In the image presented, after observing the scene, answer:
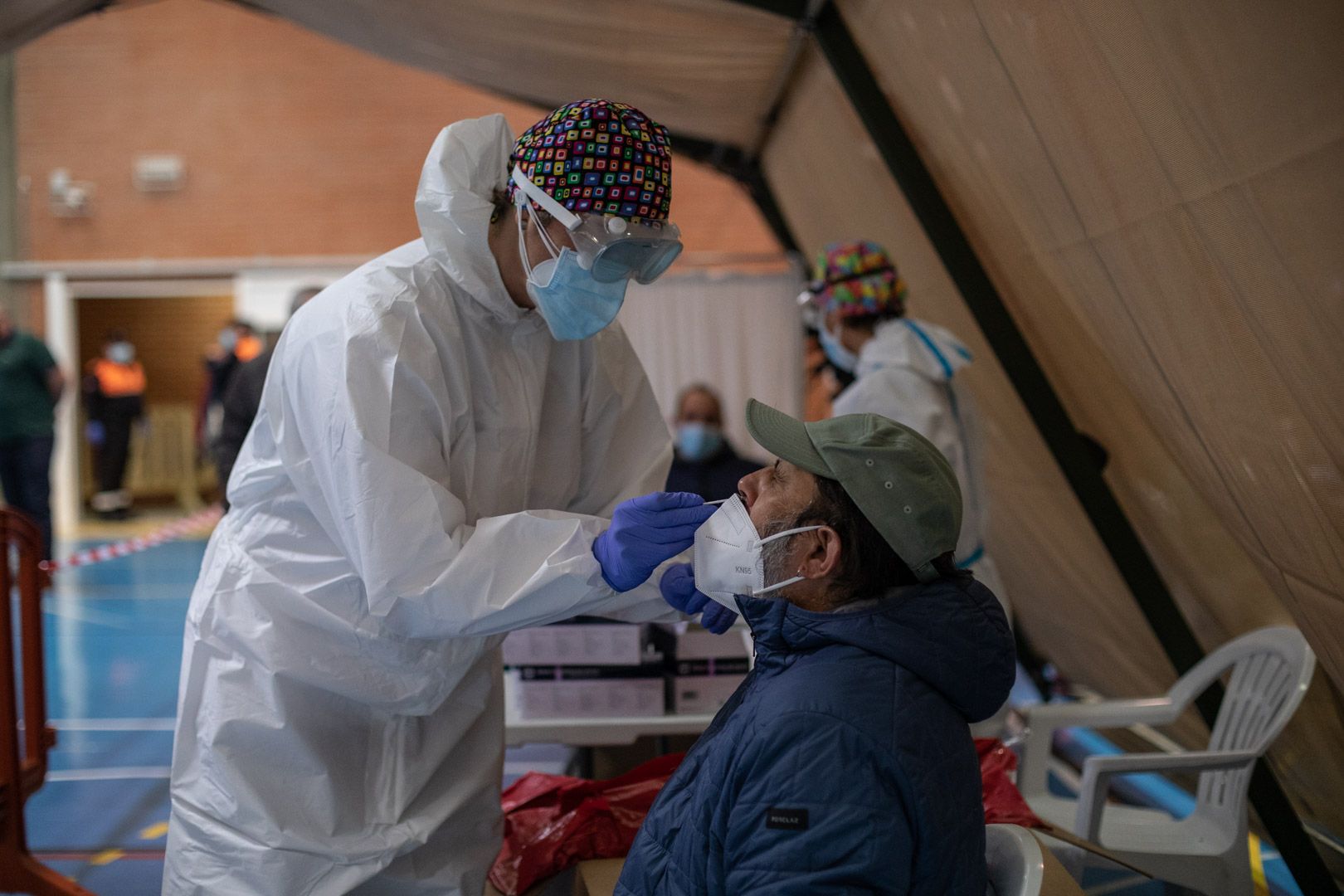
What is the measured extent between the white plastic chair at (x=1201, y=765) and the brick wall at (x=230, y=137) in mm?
8366

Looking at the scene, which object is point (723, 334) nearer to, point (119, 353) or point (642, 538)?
point (642, 538)

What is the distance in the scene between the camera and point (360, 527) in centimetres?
146

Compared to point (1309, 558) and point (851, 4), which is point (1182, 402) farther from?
point (851, 4)

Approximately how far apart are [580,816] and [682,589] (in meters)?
0.58

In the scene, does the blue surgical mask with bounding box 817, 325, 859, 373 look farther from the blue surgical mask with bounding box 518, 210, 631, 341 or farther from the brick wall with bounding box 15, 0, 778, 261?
the brick wall with bounding box 15, 0, 778, 261

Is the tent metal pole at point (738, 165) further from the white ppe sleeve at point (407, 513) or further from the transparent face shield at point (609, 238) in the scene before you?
the white ppe sleeve at point (407, 513)

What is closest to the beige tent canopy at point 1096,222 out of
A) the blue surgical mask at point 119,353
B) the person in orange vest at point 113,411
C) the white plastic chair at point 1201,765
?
the white plastic chair at point 1201,765

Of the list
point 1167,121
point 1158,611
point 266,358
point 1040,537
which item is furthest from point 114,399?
point 1167,121

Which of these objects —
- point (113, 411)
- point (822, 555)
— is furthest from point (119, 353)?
point (822, 555)

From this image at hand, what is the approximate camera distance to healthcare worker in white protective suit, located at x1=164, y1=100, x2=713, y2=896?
4.86 ft

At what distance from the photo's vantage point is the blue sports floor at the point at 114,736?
10.4 ft

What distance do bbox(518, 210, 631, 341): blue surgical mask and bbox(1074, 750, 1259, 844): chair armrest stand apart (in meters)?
1.56

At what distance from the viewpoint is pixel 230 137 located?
11.0 m

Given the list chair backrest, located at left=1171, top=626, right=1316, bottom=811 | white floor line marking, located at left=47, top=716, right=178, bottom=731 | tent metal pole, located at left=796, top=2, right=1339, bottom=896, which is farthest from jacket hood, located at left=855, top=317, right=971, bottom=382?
white floor line marking, located at left=47, top=716, right=178, bottom=731
